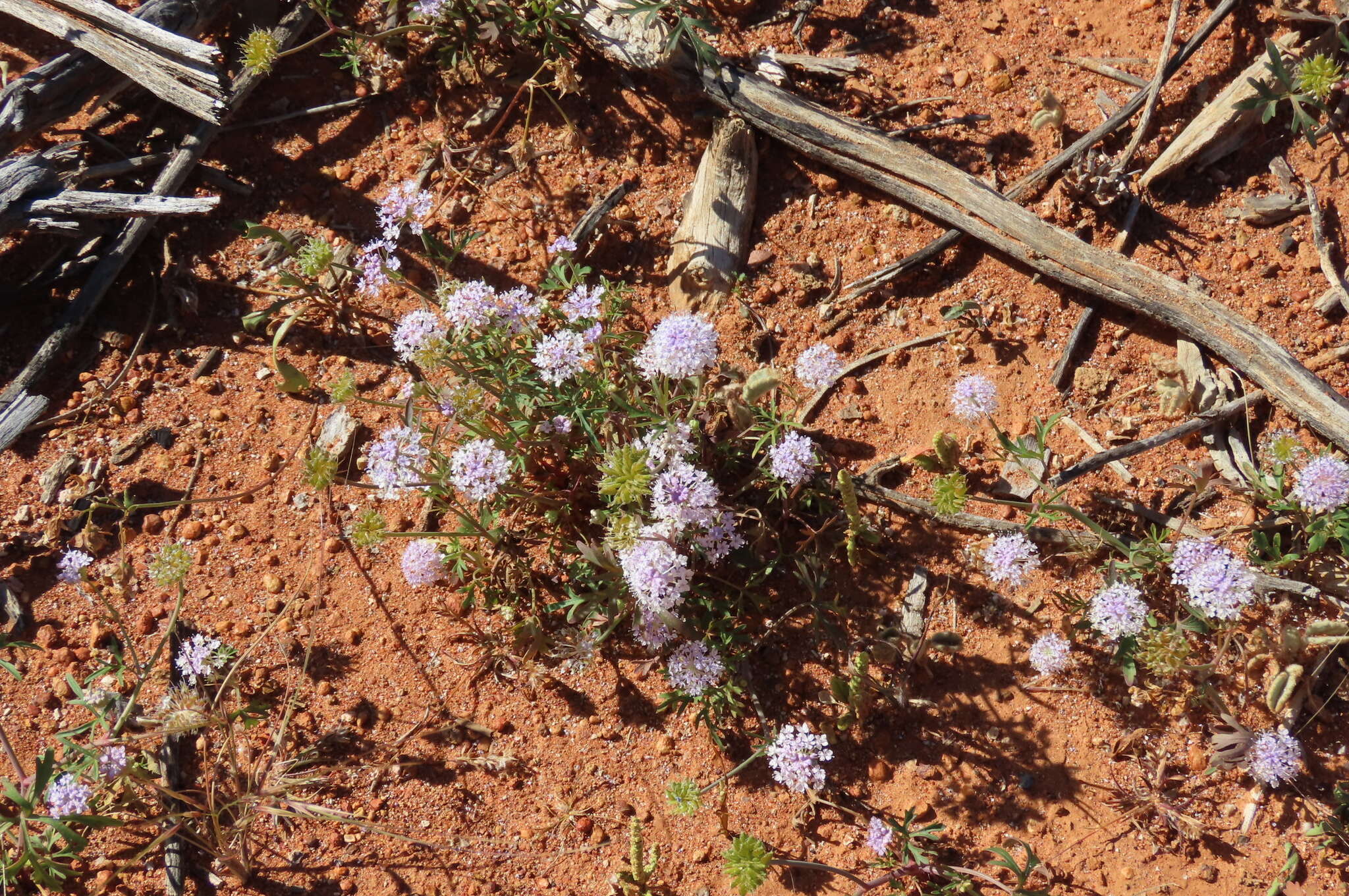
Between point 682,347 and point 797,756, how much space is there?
67.2 inches

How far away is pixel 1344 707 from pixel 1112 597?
3.88 ft

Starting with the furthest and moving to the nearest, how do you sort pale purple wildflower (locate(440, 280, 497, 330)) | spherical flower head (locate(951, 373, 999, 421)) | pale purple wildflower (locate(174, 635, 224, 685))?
pale purple wildflower (locate(174, 635, 224, 685))
spherical flower head (locate(951, 373, 999, 421))
pale purple wildflower (locate(440, 280, 497, 330))

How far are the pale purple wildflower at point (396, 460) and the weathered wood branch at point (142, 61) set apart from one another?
7.60ft

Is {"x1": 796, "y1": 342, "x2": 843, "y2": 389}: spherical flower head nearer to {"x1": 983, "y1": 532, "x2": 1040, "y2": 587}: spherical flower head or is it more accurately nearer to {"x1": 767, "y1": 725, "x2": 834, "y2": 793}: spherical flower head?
{"x1": 983, "y1": 532, "x2": 1040, "y2": 587}: spherical flower head

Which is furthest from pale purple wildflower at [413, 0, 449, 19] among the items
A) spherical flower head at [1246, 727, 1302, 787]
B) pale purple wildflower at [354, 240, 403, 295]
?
spherical flower head at [1246, 727, 1302, 787]

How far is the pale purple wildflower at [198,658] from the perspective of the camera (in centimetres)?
423

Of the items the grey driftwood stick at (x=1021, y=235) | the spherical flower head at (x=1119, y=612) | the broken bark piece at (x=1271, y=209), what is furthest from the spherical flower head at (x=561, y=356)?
the broken bark piece at (x=1271, y=209)

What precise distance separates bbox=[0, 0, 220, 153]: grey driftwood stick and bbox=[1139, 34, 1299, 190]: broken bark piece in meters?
5.11

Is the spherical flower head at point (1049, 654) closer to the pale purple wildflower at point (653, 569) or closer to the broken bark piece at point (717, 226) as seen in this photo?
the pale purple wildflower at point (653, 569)

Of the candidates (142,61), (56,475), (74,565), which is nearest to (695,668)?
(74,565)

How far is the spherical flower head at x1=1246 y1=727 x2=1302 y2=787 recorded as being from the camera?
3721mm

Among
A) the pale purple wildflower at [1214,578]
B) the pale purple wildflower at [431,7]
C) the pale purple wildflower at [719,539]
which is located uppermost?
the pale purple wildflower at [431,7]

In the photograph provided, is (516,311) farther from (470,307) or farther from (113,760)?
(113,760)

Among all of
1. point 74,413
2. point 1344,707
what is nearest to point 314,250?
point 74,413
